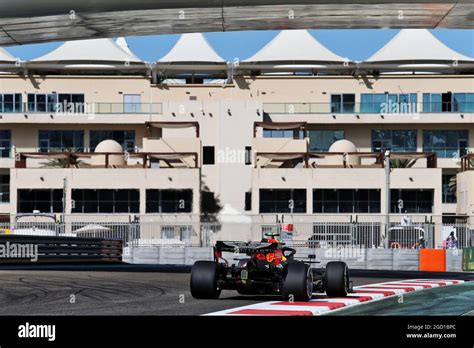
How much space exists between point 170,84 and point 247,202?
1477 cm

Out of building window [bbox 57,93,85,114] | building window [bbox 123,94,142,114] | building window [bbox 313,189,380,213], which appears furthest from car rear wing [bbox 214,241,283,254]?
building window [bbox 123,94,142,114]

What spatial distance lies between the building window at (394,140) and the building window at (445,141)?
117 cm

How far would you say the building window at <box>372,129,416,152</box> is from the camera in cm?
8012

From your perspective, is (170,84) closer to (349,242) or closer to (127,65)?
(127,65)

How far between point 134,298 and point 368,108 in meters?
65.1

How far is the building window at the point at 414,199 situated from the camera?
6894 cm

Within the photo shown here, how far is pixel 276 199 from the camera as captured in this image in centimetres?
6994

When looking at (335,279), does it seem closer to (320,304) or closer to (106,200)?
(320,304)

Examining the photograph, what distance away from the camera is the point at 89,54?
85188mm

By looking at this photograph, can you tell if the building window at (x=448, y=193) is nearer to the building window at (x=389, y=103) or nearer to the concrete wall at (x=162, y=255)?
the building window at (x=389, y=103)

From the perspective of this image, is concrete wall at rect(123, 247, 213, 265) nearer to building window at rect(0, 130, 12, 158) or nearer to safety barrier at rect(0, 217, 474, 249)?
safety barrier at rect(0, 217, 474, 249)

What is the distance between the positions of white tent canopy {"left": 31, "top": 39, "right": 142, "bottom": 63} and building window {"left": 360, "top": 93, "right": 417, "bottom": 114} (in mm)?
19487

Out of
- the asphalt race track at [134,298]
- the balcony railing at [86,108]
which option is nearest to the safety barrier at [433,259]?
the asphalt race track at [134,298]
